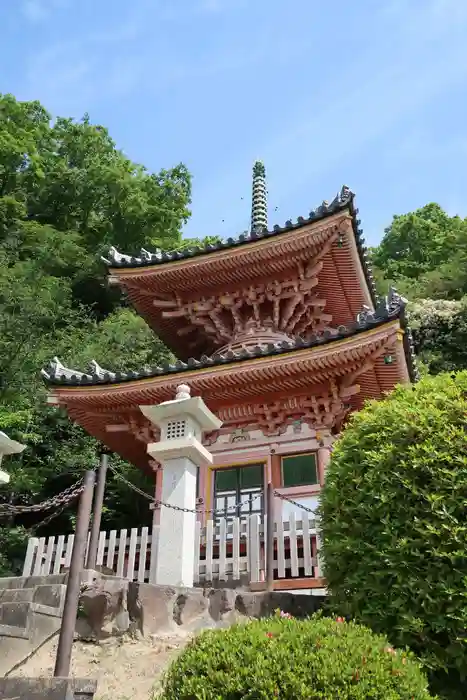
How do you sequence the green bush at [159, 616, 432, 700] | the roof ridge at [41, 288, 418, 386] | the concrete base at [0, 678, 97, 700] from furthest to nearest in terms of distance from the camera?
the roof ridge at [41, 288, 418, 386] < the concrete base at [0, 678, 97, 700] < the green bush at [159, 616, 432, 700]

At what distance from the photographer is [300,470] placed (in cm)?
972

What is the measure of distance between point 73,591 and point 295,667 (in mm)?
1768

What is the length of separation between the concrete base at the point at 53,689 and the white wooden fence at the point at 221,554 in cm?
297

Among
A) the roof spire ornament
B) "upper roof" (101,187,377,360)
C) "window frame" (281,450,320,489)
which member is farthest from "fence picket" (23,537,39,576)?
the roof spire ornament

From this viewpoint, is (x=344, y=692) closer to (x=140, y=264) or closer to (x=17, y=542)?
(x=140, y=264)

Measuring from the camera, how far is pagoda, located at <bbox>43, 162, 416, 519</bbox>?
30.9 ft

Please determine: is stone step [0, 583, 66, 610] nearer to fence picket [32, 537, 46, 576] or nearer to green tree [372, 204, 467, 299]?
fence picket [32, 537, 46, 576]

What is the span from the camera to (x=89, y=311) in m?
25.4

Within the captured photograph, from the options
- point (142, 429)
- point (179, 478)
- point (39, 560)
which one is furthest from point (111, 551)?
point (142, 429)

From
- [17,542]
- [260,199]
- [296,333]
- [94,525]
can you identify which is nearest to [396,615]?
[94,525]

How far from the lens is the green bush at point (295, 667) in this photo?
3.41m

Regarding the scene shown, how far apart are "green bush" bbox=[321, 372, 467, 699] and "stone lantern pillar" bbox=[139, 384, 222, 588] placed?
1924mm

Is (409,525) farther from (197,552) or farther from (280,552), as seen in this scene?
(197,552)

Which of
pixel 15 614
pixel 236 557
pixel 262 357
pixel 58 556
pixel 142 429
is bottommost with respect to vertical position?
pixel 15 614
